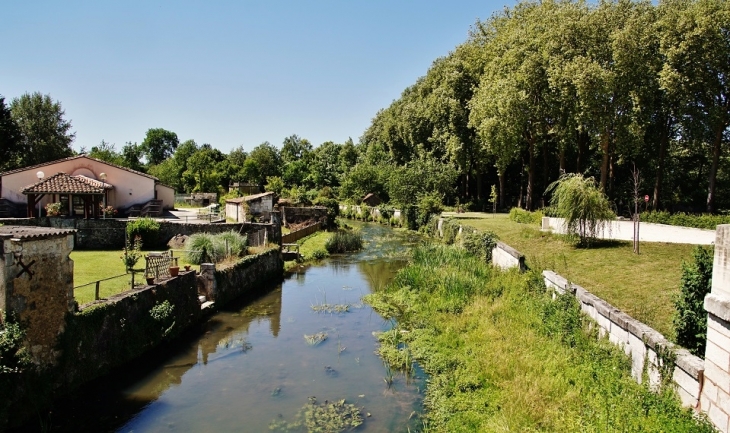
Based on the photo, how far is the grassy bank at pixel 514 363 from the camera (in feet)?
25.6

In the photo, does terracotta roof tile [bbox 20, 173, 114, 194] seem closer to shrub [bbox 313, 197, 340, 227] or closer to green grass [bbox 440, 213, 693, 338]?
shrub [bbox 313, 197, 340, 227]

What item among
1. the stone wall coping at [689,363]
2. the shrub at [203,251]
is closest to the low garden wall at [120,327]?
the shrub at [203,251]

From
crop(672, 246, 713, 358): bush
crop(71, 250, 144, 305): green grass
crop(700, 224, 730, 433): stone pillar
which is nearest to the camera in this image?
crop(700, 224, 730, 433): stone pillar

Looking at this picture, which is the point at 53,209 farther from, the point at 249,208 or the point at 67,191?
the point at 249,208

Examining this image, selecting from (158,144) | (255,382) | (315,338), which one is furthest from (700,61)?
(158,144)

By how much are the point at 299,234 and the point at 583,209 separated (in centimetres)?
2035

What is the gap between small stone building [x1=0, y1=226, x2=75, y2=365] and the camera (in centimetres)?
888

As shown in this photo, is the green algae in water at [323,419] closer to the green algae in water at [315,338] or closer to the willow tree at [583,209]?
the green algae in water at [315,338]

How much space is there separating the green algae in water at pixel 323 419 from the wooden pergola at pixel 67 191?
70.1ft

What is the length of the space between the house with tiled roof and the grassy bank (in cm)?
1955

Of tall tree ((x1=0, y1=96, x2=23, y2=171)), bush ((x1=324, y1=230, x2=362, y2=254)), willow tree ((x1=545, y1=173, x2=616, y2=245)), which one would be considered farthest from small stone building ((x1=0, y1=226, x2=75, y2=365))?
tall tree ((x1=0, y1=96, x2=23, y2=171))

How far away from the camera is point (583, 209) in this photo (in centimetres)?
1908

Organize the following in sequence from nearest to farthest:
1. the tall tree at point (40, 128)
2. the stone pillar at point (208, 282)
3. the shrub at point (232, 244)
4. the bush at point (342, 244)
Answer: the stone pillar at point (208, 282) → the shrub at point (232, 244) → the bush at point (342, 244) → the tall tree at point (40, 128)

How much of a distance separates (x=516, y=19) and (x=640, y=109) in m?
18.5
